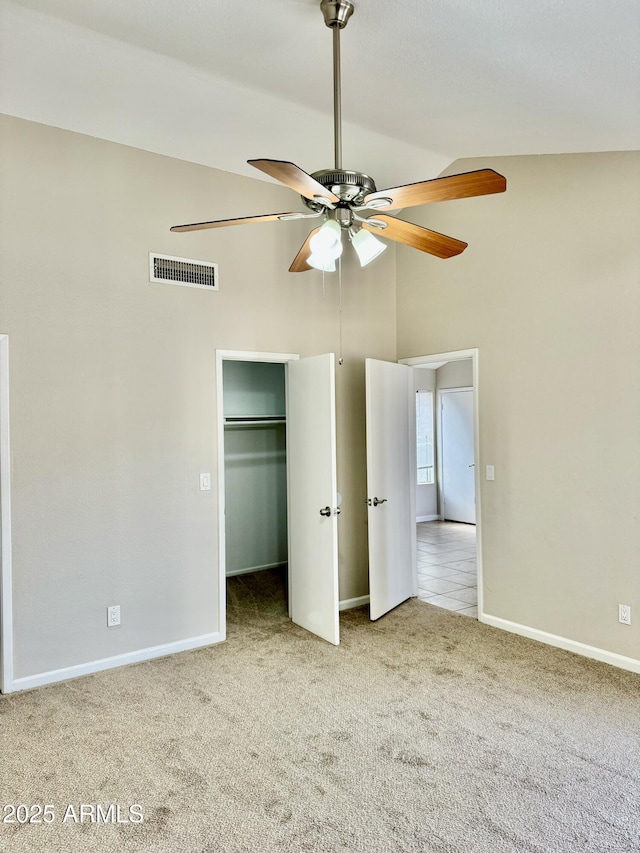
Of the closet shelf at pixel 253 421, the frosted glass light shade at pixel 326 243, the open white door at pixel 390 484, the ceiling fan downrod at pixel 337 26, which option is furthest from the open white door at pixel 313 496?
the ceiling fan downrod at pixel 337 26

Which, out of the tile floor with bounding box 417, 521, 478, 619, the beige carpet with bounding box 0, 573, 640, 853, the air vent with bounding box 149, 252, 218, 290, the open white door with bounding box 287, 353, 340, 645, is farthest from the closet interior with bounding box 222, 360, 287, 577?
the beige carpet with bounding box 0, 573, 640, 853

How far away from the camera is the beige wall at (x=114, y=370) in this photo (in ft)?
10.5

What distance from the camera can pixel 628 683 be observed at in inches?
124

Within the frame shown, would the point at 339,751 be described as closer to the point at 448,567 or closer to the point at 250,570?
the point at 250,570

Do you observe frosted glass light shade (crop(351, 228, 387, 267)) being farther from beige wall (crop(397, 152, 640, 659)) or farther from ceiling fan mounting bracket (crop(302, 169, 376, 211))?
beige wall (crop(397, 152, 640, 659))

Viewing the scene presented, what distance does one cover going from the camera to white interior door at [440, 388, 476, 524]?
8.50 meters

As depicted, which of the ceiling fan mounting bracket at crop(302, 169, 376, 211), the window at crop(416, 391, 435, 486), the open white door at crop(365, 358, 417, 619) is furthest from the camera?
the window at crop(416, 391, 435, 486)

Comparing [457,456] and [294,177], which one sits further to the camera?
[457,456]

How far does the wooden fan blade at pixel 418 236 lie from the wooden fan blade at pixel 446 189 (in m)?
0.18

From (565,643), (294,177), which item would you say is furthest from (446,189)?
(565,643)

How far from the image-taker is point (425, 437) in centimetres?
892

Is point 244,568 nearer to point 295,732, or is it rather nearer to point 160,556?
point 160,556

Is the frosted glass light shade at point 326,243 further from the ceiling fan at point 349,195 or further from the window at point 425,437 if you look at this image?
the window at point 425,437

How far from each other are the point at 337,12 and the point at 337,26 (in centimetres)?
5
